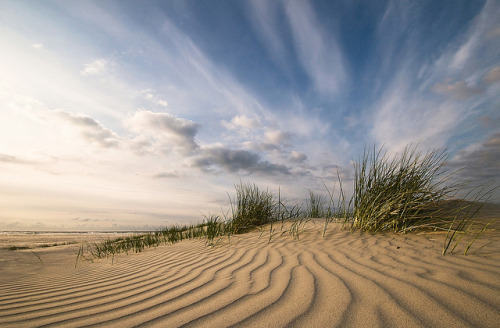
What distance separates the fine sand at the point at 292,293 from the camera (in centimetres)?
149

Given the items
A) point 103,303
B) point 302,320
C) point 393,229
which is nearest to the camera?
point 302,320

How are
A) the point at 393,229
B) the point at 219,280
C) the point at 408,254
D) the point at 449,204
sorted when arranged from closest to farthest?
the point at 219,280 < the point at 408,254 < the point at 393,229 < the point at 449,204

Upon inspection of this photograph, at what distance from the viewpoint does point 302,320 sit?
1.45 meters

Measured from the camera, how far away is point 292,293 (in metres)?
1.82

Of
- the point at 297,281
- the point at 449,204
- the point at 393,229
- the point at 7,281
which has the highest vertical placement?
→ the point at 449,204

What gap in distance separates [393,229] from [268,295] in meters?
3.27

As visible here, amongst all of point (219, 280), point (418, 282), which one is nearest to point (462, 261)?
point (418, 282)

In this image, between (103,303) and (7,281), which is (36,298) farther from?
(7,281)

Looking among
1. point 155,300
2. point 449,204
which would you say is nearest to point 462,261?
point 155,300

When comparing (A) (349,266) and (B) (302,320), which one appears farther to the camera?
(A) (349,266)

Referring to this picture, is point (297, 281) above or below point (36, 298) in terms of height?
above

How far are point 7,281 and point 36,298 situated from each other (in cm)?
157

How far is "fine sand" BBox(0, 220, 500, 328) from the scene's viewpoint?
4.88 ft

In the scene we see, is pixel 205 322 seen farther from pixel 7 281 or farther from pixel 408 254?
pixel 7 281
